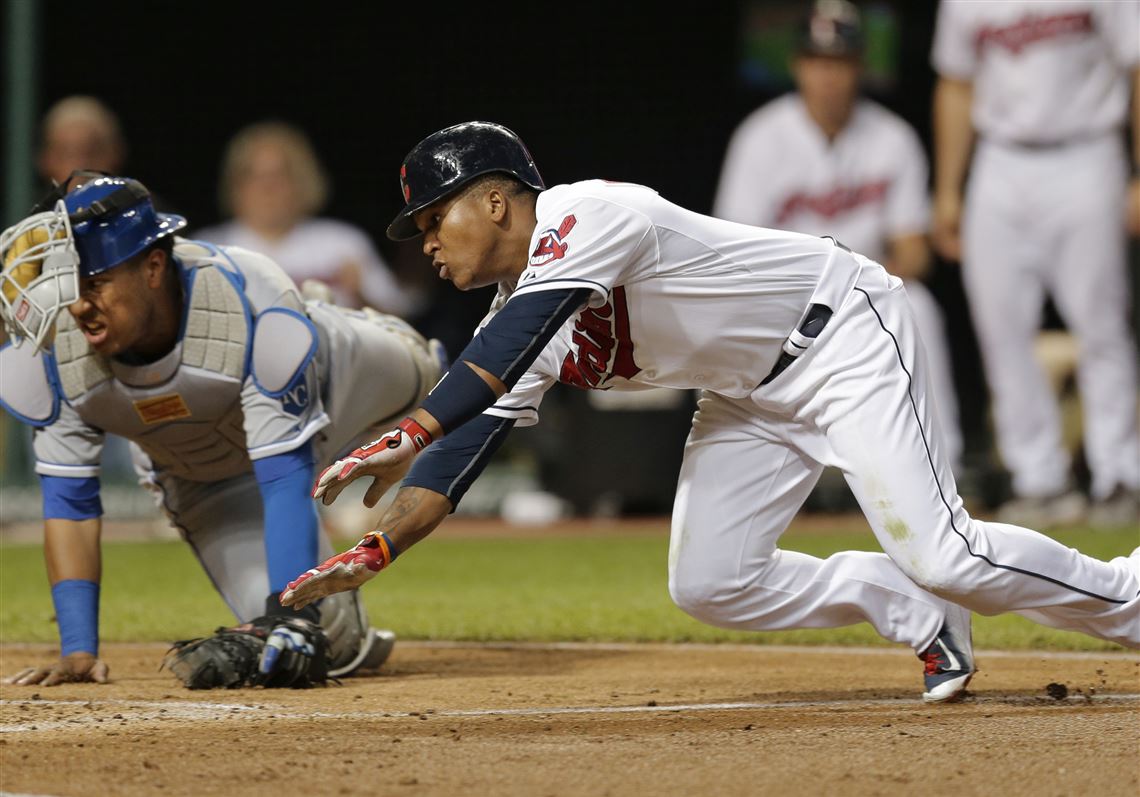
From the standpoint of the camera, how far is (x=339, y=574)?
11.9 ft

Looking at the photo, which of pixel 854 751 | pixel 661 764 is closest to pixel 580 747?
pixel 661 764

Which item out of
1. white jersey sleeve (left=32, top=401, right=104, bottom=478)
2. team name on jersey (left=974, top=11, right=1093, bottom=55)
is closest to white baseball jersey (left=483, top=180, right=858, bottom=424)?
white jersey sleeve (left=32, top=401, right=104, bottom=478)

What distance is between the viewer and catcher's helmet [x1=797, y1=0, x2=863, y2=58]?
9453 millimetres

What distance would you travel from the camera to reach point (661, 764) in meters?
3.41

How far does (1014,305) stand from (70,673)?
5875mm

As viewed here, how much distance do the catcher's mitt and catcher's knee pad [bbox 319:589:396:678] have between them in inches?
10.4

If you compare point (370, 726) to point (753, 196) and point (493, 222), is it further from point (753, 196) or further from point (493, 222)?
point (753, 196)

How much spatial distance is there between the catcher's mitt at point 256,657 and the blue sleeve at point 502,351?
125 cm

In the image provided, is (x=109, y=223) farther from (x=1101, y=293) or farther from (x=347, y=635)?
(x=1101, y=293)

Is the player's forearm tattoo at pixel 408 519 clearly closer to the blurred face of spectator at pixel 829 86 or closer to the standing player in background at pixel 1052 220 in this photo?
the standing player in background at pixel 1052 220

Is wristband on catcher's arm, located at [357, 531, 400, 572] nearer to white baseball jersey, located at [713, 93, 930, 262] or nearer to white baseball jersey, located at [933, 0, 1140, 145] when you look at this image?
white baseball jersey, located at [933, 0, 1140, 145]

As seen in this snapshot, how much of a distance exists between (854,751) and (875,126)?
684 centimetres

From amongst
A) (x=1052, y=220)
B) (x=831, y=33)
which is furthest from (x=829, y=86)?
(x=1052, y=220)

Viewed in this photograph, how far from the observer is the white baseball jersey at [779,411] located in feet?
13.0
